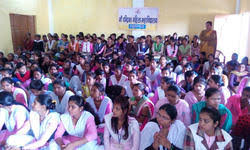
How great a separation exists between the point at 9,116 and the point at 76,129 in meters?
0.76

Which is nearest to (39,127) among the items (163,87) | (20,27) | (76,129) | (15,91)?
(76,129)

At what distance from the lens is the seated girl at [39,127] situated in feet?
6.91

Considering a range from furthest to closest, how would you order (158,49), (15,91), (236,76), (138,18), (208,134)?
(138,18), (158,49), (236,76), (15,91), (208,134)

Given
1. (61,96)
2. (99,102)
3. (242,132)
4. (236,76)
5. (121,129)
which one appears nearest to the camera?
(121,129)

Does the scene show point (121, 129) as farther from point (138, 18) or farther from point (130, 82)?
point (138, 18)

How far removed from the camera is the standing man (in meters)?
6.12

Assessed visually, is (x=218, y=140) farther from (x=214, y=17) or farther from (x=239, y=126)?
(x=214, y=17)

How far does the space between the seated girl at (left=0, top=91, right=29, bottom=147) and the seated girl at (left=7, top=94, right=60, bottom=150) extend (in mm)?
105

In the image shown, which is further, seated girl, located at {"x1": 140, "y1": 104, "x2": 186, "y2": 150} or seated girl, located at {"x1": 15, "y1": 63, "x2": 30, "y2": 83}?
seated girl, located at {"x1": 15, "y1": 63, "x2": 30, "y2": 83}

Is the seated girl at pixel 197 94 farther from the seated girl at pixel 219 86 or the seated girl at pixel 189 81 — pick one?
the seated girl at pixel 189 81

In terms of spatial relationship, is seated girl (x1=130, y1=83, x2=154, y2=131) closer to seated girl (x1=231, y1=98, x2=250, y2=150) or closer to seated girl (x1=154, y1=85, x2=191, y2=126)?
seated girl (x1=154, y1=85, x2=191, y2=126)

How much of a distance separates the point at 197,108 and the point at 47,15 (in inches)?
317

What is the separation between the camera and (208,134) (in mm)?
1906

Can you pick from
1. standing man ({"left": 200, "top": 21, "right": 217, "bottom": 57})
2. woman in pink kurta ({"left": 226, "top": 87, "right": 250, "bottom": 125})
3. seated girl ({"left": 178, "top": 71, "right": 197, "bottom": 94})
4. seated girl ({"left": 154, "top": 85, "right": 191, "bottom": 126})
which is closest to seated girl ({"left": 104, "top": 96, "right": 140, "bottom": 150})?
seated girl ({"left": 154, "top": 85, "right": 191, "bottom": 126})
